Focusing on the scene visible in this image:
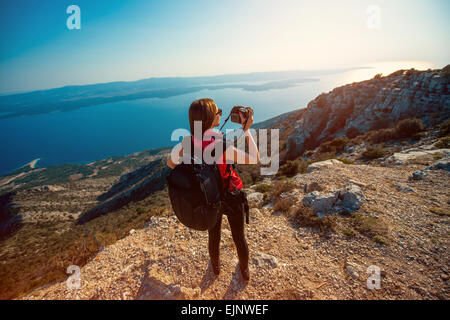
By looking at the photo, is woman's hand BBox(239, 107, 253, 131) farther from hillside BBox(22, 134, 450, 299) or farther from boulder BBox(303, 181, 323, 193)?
boulder BBox(303, 181, 323, 193)

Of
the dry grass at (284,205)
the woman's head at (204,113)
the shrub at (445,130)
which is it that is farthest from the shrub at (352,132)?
the woman's head at (204,113)

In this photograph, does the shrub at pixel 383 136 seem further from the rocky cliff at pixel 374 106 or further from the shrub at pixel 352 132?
the shrub at pixel 352 132

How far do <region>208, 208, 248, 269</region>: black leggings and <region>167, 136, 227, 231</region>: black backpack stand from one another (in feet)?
1.58

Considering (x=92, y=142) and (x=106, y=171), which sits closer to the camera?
(x=106, y=171)

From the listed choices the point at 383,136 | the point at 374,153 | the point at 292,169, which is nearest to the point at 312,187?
the point at 292,169

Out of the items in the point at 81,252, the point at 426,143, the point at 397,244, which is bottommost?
the point at 81,252

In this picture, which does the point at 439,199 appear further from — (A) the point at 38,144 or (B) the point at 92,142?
(A) the point at 38,144

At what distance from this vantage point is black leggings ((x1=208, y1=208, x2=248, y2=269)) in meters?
2.36

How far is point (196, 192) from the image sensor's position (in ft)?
5.98

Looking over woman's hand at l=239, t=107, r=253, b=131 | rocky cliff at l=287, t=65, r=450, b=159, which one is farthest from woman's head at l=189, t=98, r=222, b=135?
rocky cliff at l=287, t=65, r=450, b=159
